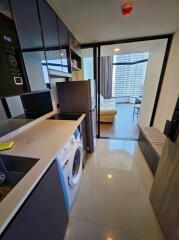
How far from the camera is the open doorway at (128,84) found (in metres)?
2.59

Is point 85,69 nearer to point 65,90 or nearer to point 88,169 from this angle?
point 65,90

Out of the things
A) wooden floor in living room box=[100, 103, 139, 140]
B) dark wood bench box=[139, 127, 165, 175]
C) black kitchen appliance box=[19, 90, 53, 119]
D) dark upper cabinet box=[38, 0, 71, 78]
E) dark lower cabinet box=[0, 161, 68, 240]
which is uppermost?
dark upper cabinet box=[38, 0, 71, 78]

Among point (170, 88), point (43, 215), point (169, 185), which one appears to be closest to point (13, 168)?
point (43, 215)

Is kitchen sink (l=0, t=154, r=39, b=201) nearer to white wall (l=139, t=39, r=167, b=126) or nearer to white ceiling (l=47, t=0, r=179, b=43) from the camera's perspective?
white ceiling (l=47, t=0, r=179, b=43)

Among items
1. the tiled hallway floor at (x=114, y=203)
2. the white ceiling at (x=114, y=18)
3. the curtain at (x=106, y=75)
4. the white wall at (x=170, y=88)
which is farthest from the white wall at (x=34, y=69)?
the curtain at (x=106, y=75)

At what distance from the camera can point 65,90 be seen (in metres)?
1.93

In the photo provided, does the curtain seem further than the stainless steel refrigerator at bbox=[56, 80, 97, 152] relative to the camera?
Yes

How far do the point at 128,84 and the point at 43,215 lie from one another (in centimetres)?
678

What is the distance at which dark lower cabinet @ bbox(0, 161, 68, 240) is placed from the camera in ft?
1.83

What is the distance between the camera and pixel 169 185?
3.43 feet

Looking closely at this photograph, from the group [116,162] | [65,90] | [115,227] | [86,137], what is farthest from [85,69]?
[115,227]

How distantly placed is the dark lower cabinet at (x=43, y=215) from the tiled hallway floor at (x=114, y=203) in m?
0.31

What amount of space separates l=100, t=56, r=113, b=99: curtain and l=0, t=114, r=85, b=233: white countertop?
520cm

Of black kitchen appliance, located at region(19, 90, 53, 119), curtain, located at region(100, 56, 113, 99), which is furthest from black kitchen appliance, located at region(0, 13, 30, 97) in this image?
curtain, located at region(100, 56, 113, 99)
